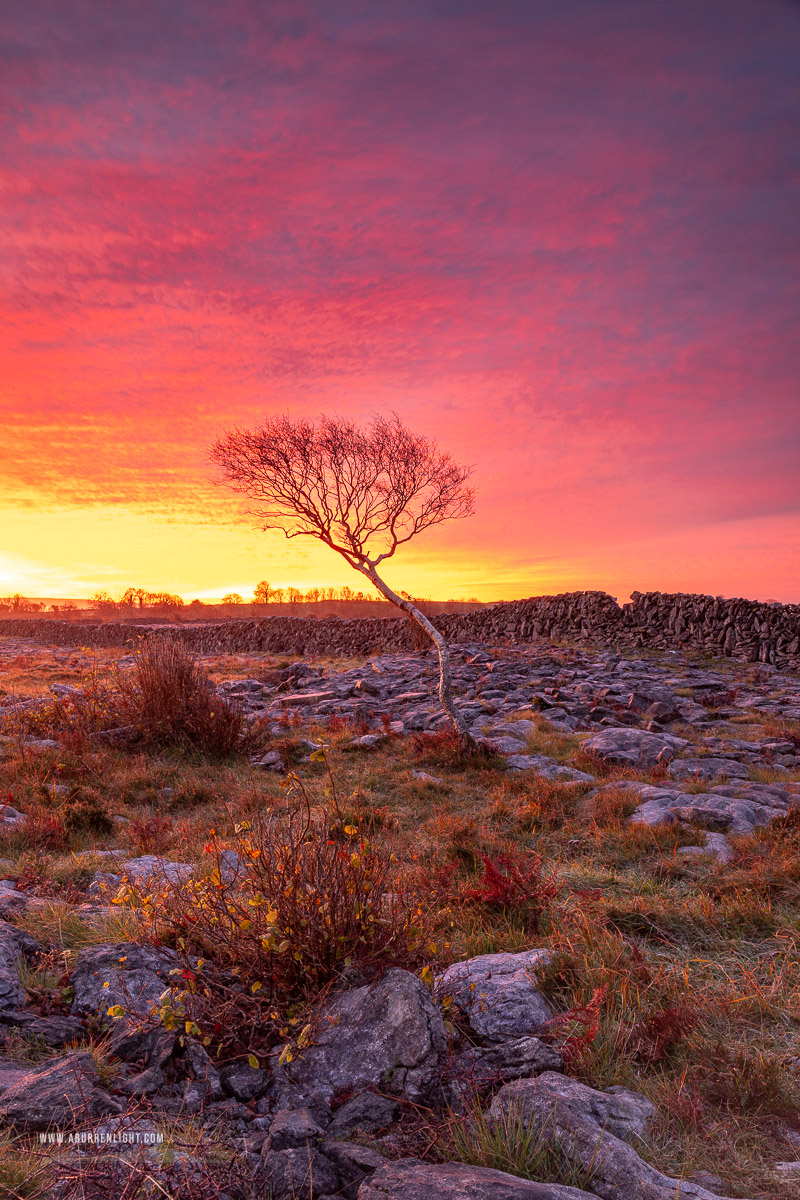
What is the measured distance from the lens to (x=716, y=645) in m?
21.2

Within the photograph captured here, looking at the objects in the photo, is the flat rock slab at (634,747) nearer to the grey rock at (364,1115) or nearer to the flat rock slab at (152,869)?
the flat rock slab at (152,869)

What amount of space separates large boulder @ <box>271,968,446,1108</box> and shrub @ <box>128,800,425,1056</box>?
0.59ft

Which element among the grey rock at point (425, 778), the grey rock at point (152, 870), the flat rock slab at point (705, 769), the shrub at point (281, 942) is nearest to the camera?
the shrub at point (281, 942)

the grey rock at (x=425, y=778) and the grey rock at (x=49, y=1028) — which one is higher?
the grey rock at (x=49, y=1028)

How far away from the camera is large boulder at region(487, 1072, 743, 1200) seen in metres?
2.25

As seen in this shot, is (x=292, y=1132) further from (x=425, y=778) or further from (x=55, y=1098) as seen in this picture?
(x=425, y=778)

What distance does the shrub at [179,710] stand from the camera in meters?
10.8

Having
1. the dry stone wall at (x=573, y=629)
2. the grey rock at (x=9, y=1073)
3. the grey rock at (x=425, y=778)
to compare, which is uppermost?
the dry stone wall at (x=573, y=629)

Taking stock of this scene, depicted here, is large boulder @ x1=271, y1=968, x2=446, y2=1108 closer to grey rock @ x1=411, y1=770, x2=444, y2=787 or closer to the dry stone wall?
grey rock @ x1=411, y1=770, x2=444, y2=787

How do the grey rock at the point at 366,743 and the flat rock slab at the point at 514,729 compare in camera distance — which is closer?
the grey rock at the point at 366,743

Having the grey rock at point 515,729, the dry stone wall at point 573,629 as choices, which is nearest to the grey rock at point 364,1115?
the grey rock at point 515,729

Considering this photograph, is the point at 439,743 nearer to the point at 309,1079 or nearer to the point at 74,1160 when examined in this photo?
the point at 309,1079

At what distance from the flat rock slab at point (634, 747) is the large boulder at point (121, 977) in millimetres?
7491

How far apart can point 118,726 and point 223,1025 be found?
917cm
